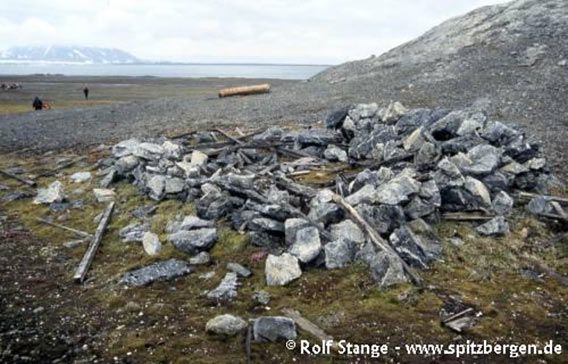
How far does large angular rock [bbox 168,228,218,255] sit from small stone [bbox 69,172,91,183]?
921cm

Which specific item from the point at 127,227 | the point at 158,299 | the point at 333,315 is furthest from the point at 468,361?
the point at 127,227

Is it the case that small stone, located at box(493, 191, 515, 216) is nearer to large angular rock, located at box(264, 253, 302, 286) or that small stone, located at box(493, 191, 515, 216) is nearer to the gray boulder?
the gray boulder

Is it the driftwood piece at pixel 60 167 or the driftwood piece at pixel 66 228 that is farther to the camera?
the driftwood piece at pixel 60 167

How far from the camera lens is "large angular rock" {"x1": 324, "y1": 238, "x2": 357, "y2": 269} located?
39.5ft

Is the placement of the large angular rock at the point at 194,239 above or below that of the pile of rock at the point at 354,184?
below

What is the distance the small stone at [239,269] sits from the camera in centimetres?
1202

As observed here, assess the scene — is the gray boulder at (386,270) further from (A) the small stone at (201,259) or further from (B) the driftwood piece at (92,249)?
(B) the driftwood piece at (92,249)

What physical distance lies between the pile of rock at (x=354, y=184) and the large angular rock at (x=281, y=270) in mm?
26

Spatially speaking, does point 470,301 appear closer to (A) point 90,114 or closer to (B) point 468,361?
(B) point 468,361

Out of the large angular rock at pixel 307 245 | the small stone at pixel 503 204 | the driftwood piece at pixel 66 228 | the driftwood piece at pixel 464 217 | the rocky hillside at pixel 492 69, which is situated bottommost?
the driftwood piece at pixel 66 228

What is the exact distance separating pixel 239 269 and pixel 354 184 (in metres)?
5.30

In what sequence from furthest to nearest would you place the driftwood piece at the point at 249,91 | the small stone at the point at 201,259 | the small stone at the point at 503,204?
the driftwood piece at the point at 249,91
the small stone at the point at 503,204
the small stone at the point at 201,259

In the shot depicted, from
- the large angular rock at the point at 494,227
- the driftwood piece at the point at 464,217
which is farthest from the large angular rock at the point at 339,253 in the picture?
the large angular rock at the point at 494,227

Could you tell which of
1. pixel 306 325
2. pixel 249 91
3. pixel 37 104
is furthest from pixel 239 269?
pixel 37 104
